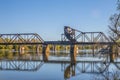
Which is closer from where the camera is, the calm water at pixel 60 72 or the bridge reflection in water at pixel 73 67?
the calm water at pixel 60 72

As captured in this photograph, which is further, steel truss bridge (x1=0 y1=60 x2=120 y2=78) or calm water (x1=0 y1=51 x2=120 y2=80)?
steel truss bridge (x1=0 y1=60 x2=120 y2=78)

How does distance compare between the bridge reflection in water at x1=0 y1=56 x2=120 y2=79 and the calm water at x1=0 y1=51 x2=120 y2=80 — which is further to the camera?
the bridge reflection in water at x1=0 y1=56 x2=120 y2=79

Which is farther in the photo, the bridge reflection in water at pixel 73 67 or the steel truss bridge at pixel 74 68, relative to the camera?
the bridge reflection in water at pixel 73 67

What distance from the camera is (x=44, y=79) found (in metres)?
30.9

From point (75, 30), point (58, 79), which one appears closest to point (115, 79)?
point (58, 79)

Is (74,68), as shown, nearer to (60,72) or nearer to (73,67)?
(73,67)

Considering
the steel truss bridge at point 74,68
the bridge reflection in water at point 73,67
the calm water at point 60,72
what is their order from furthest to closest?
the bridge reflection in water at point 73,67 < the steel truss bridge at point 74,68 < the calm water at point 60,72

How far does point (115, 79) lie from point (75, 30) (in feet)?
280

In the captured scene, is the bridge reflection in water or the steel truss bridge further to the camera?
the bridge reflection in water

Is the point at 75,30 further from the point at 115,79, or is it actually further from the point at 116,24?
the point at 115,79

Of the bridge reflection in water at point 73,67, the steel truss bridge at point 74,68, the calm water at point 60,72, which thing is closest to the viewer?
the calm water at point 60,72

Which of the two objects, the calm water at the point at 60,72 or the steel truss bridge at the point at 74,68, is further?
the steel truss bridge at the point at 74,68

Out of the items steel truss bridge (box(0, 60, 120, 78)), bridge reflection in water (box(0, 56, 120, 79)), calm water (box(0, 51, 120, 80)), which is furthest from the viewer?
bridge reflection in water (box(0, 56, 120, 79))

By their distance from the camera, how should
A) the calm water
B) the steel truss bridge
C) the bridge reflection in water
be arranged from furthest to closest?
1. the bridge reflection in water
2. the steel truss bridge
3. the calm water
